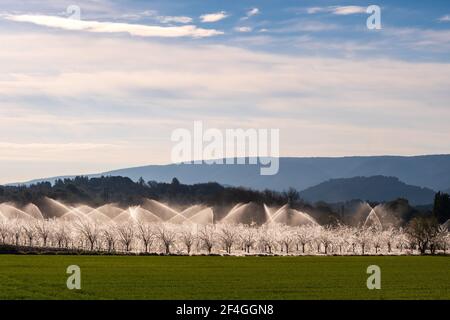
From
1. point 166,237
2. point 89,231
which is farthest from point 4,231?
point 166,237

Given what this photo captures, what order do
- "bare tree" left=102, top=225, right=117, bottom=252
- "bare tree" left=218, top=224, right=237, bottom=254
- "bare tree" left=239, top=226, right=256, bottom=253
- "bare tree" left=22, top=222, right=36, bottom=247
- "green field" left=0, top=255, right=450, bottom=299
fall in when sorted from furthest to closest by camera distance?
"bare tree" left=22, top=222, right=36, bottom=247, "bare tree" left=239, top=226, right=256, bottom=253, "bare tree" left=218, top=224, right=237, bottom=254, "bare tree" left=102, top=225, right=117, bottom=252, "green field" left=0, top=255, right=450, bottom=299

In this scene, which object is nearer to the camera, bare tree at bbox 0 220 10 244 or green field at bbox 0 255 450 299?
green field at bbox 0 255 450 299

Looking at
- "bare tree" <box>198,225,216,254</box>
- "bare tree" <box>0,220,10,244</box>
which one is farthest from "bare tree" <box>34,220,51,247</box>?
"bare tree" <box>198,225,216,254</box>

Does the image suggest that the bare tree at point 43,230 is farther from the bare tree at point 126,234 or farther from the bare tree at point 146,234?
the bare tree at point 146,234

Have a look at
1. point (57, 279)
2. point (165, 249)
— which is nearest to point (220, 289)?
point (57, 279)

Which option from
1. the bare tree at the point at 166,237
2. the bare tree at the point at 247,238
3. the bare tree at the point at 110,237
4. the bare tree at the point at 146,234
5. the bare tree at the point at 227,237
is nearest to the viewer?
the bare tree at the point at 110,237

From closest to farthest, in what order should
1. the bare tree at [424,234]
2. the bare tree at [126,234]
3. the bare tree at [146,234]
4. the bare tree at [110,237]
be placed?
the bare tree at [110,237]
the bare tree at [126,234]
the bare tree at [146,234]
the bare tree at [424,234]

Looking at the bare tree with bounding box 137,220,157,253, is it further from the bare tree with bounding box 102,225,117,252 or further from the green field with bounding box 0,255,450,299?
the green field with bounding box 0,255,450,299

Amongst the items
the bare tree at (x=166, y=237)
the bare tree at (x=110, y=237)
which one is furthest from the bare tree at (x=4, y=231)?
the bare tree at (x=166, y=237)

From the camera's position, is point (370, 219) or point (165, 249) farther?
point (370, 219)

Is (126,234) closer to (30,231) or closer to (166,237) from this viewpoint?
(166,237)
